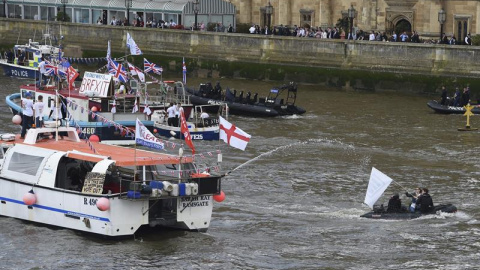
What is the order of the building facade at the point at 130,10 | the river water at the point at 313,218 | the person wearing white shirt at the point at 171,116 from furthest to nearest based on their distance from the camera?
the building facade at the point at 130,10, the person wearing white shirt at the point at 171,116, the river water at the point at 313,218

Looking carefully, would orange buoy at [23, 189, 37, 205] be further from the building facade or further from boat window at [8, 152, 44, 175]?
the building facade

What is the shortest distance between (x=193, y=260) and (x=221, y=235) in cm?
238

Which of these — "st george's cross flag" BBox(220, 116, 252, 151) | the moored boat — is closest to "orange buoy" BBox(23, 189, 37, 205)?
"st george's cross flag" BBox(220, 116, 252, 151)

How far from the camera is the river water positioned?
1181 inches

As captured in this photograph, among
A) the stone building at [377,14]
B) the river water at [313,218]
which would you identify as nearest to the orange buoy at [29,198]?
the river water at [313,218]

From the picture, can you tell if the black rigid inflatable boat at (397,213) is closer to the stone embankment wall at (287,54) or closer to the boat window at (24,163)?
the boat window at (24,163)

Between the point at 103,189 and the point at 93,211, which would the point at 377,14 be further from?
the point at 93,211

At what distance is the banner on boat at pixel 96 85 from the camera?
48.8 metres

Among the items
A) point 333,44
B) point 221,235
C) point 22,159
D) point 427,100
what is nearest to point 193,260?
point 221,235

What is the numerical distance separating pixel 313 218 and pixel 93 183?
669 cm

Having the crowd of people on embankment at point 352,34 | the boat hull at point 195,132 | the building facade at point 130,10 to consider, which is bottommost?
the boat hull at point 195,132

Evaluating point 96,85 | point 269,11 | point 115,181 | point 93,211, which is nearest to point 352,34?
point 269,11

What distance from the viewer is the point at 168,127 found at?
48938mm

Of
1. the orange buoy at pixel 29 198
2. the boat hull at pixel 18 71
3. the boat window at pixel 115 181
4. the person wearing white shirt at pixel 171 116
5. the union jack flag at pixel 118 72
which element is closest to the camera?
the boat window at pixel 115 181
